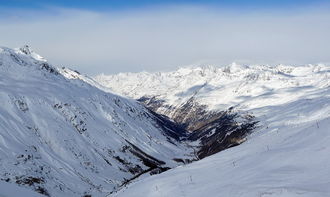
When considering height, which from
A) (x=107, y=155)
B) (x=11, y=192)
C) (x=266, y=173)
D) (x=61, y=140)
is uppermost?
(x=266, y=173)

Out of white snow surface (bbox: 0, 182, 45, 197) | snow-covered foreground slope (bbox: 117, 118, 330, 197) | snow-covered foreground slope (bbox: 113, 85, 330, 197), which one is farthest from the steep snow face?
snow-covered foreground slope (bbox: 113, 85, 330, 197)

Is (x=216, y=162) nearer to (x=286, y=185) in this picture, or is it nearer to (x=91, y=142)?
(x=286, y=185)

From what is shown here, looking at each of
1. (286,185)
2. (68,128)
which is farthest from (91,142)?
(286,185)

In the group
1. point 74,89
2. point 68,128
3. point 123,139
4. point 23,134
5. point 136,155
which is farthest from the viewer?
point 74,89

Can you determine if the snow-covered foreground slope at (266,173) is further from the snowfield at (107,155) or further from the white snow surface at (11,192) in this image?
the white snow surface at (11,192)

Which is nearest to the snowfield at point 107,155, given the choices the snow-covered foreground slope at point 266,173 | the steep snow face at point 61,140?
the snow-covered foreground slope at point 266,173

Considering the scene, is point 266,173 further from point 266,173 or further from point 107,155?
point 107,155

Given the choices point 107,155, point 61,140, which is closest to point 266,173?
point 61,140

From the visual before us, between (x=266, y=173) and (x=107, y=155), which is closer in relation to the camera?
(x=266, y=173)
